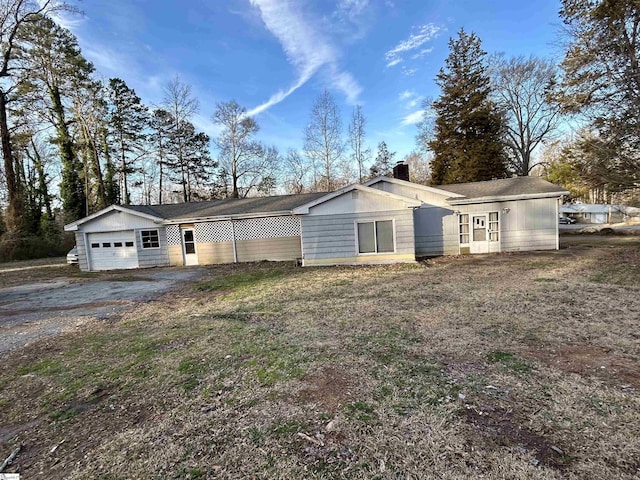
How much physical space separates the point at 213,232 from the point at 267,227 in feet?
8.52

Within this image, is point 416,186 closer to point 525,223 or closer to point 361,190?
point 361,190

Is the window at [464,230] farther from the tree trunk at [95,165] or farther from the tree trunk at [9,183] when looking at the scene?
the tree trunk at [9,183]

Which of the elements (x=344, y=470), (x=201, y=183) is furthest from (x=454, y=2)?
(x=201, y=183)

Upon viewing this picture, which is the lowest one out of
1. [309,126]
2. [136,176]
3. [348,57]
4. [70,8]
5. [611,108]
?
[611,108]

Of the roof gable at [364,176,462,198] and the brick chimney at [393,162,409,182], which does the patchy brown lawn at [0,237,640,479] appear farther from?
the brick chimney at [393,162,409,182]

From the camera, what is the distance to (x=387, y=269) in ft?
32.9

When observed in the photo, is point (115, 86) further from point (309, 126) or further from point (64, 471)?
point (64, 471)

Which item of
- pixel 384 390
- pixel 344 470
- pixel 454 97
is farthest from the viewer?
pixel 454 97

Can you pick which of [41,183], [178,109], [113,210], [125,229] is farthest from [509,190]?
[41,183]

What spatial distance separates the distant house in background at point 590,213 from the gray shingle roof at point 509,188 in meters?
23.5

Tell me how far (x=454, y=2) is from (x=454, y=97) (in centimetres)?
1245

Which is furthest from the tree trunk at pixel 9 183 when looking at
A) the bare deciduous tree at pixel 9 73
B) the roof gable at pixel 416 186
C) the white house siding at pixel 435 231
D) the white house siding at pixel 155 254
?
the white house siding at pixel 435 231

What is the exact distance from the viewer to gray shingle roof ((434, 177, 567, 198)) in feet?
39.6

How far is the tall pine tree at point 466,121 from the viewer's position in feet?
73.1
